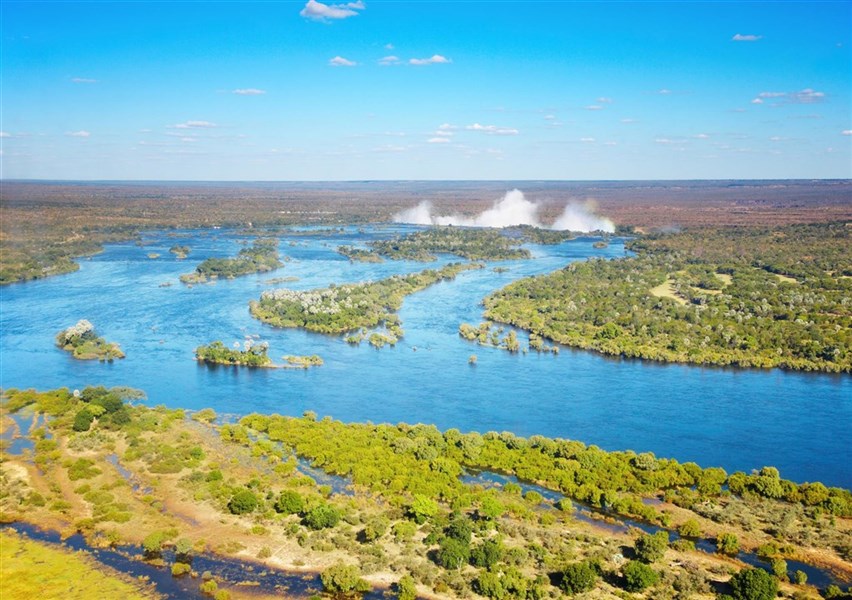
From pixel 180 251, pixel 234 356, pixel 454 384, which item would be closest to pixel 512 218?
pixel 180 251

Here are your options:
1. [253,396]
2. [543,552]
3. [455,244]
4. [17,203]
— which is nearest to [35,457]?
[253,396]

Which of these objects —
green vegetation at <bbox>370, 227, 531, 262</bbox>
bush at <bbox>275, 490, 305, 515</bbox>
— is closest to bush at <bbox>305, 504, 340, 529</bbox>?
bush at <bbox>275, 490, 305, 515</bbox>

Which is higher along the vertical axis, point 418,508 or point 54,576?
point 418,508

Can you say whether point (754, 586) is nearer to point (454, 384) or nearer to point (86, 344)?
point (454, 384)

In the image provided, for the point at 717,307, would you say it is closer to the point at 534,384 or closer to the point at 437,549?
the point at 534,384

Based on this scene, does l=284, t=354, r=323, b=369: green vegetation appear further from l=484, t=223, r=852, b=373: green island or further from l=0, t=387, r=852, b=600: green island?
l=484, t=223, r=852, b=373: green island

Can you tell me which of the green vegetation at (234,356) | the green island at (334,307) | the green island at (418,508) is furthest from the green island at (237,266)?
the green island at (418,508)

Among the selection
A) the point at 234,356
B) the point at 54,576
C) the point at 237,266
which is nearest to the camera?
the point at 54,576
